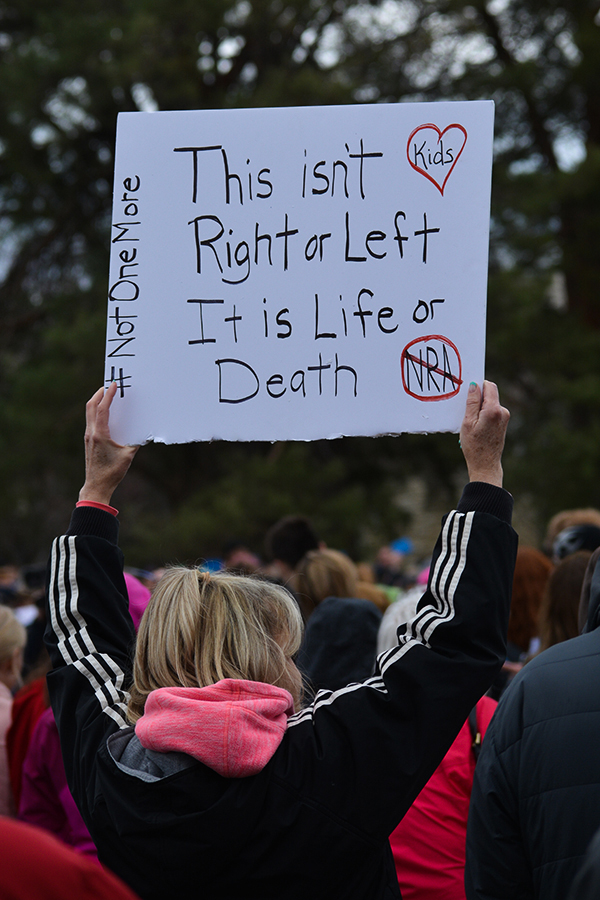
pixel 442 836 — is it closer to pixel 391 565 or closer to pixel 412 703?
pixel 412 703

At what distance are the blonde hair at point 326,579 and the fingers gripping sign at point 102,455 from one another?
148cm

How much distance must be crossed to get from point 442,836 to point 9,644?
5.20 feet

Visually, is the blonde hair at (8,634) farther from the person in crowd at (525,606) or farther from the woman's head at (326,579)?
the person in crowd at (525,606)

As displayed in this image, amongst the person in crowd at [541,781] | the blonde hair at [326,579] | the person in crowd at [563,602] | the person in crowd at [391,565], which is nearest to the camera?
the person in crowd at [541,781]

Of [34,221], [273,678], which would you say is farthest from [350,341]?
[34,221]

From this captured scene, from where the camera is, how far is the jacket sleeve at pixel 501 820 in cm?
149

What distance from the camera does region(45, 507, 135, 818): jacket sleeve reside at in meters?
1.46

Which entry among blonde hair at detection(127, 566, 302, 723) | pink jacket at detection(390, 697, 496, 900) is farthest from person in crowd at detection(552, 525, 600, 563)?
blonde hair at detection(127, 566, 302, 723)

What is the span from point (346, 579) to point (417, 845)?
1.25 metres

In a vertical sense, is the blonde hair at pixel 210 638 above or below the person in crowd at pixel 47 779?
above

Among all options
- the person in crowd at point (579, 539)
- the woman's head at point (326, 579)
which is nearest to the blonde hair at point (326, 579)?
the woman's head at point (326, 579)

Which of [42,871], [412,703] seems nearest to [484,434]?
[412,703]

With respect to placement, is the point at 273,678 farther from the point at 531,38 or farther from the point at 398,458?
the point at 531,38

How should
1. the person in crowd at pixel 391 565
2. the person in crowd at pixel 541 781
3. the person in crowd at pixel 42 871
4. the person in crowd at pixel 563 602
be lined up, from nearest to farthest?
the person in crowd at pixel 42 871 → the person in crowd at pixel 541 781 → the person in crowd at pixel 563 602 → the person in crowd at pixel 391 565
